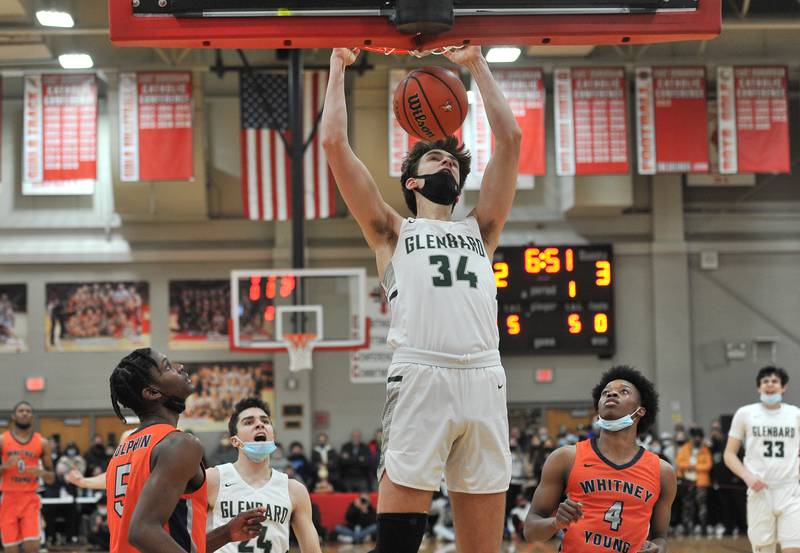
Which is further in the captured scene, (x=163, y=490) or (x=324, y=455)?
(x=324, y=455)

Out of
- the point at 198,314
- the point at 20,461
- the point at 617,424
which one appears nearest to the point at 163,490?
the point at 617,424

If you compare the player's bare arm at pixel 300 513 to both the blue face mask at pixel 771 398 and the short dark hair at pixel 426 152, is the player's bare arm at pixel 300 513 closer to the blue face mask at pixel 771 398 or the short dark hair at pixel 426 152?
the short dark hair at pixel 426 152

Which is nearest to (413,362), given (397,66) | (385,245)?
(385,245)

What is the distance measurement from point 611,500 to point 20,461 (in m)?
8.35

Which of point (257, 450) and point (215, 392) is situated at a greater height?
point (257, 450)

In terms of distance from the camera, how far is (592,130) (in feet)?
51.4

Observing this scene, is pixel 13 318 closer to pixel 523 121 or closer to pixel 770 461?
pixel 523 121

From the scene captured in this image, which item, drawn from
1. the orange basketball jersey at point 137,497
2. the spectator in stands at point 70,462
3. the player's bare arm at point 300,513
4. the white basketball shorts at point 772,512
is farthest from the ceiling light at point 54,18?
the orange basketball jersey at point 137,497

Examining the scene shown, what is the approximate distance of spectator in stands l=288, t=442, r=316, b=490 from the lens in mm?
17359

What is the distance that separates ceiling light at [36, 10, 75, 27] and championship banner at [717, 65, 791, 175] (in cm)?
977

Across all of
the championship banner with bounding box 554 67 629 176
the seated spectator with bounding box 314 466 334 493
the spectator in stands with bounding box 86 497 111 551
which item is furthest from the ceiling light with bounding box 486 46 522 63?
the spectator in stands with bounding box 86 497 111 551

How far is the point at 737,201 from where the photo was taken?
64.4 feet

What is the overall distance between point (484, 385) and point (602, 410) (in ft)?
5.29

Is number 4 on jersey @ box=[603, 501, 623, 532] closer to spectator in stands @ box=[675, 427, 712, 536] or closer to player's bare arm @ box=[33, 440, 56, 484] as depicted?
player's bare arm @ box=[33, 440, 56, 484]
